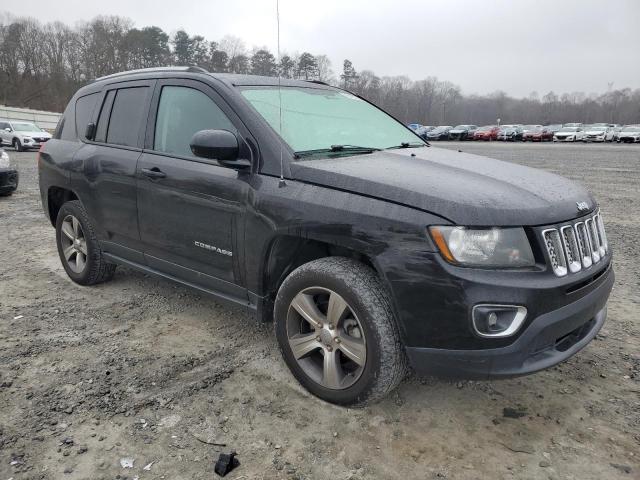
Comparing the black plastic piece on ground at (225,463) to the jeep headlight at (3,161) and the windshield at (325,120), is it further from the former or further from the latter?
the jeep headlight at (3,161)

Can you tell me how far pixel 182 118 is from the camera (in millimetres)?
3424

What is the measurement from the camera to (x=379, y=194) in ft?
7.85

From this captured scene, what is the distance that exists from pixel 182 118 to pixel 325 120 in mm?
1001

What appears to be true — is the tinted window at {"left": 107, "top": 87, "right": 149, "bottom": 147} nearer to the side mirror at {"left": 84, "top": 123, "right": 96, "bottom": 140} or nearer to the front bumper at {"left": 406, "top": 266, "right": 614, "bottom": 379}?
the side mirror at {"left": 84, "top": 123, "right": 96, "bottom": 140}

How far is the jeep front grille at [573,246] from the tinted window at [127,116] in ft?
9.61

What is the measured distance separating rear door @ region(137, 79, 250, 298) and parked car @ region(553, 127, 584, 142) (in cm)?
4442

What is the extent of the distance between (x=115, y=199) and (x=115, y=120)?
68cm

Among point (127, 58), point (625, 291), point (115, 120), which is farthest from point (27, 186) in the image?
point (127, 58)

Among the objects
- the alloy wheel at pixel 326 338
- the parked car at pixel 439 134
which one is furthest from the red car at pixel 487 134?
the alloy wheel at pixel 326 338

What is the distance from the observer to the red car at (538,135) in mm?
43875

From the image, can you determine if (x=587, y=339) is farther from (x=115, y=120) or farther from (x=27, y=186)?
(x=27, y=186)

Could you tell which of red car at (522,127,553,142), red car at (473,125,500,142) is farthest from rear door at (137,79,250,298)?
red car at (473,125,500,142)

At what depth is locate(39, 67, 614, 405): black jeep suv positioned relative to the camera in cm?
221

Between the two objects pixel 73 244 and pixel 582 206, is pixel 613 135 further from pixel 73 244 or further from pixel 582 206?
pixel 73 244
